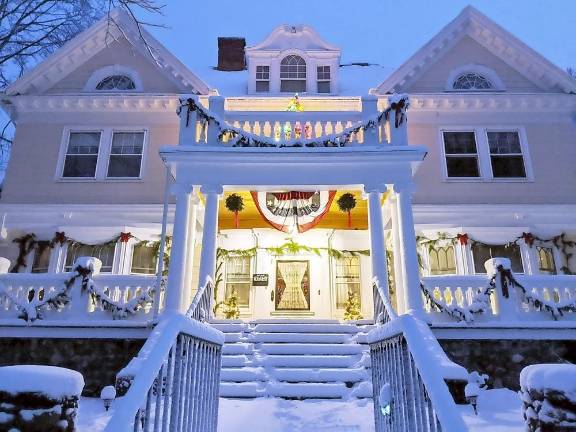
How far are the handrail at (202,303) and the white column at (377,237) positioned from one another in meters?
3.25

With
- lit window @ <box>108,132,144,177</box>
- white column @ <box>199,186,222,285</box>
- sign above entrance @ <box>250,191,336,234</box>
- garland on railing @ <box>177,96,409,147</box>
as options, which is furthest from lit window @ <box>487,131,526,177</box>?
lit window @ <box>108,132,144,177</box>

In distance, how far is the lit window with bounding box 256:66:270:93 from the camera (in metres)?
15.0

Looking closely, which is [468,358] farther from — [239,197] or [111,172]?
[111,172]

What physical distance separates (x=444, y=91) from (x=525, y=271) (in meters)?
5.68

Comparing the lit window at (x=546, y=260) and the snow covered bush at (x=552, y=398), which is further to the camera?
the lit window at (x=546, y=260)

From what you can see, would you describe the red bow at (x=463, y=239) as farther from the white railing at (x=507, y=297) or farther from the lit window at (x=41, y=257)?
the lit window at (x=41, y=257)

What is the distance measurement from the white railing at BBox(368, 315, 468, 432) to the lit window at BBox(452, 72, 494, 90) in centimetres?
1115

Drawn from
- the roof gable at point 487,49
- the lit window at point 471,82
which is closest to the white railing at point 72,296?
the roof gable at point 487,49

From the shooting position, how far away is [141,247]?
1245cm

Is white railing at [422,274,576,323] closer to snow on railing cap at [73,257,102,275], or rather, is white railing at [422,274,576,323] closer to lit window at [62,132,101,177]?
snow on railing cap at [73,257,102,275]

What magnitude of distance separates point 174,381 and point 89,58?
43.2 ft

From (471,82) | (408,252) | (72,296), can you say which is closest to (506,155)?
(471,82)

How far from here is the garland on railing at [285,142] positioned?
9.62 meters

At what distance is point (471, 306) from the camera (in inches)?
331
